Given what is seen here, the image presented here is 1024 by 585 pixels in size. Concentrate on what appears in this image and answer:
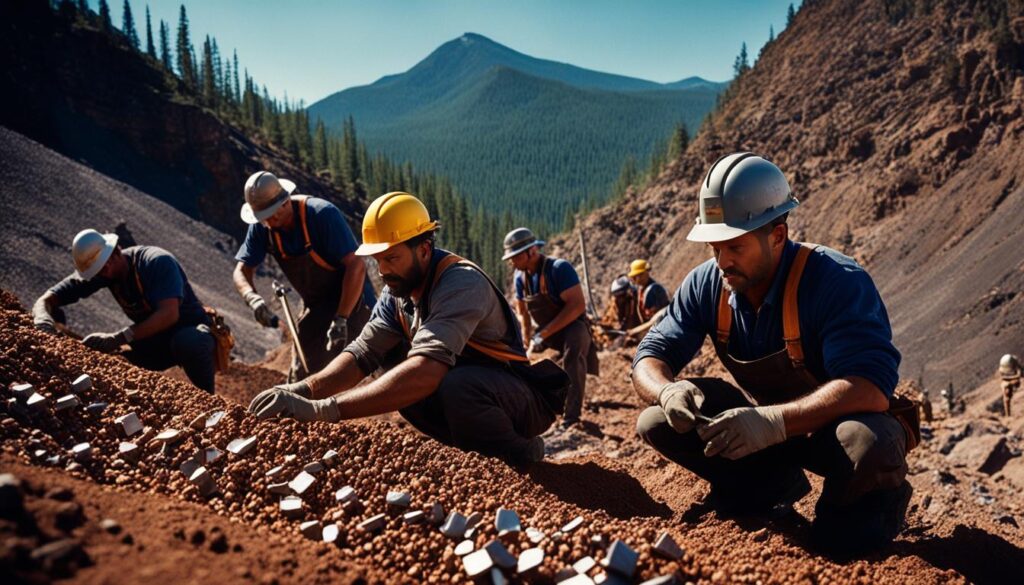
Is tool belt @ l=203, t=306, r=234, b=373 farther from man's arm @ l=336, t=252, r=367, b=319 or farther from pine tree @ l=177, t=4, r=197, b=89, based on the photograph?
pine tree @ l=177, t=4, r=197, b=89

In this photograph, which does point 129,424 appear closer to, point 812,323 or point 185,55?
point 812,323

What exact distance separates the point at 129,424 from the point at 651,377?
231cm

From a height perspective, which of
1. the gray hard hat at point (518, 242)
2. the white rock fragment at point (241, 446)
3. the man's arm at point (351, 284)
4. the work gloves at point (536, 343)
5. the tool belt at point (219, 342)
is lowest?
the work gloves at point (536, 343)

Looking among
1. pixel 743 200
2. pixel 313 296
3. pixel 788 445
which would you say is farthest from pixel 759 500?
pixel 313 296

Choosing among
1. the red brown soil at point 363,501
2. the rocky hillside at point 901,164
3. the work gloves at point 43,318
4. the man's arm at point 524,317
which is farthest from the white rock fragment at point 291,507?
the rocky hillside at point 901,164

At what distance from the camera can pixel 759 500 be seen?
3369mm

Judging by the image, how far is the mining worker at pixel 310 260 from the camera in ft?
18.4

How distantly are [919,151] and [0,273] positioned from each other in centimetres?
2845

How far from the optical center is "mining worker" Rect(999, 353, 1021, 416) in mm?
10383

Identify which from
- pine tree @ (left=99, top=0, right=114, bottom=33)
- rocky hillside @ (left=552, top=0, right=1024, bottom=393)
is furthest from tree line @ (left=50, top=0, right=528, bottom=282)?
rocky hillside @ (left=552, top=0, right=1024, bottom=393)

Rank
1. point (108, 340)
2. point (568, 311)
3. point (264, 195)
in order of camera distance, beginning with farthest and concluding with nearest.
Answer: point (568, 311) < point (264, 195) < point (108, 340)

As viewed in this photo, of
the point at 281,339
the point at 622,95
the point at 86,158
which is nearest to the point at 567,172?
the point at 622,95

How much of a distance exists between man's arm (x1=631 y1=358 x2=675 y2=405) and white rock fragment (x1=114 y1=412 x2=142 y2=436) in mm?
2217

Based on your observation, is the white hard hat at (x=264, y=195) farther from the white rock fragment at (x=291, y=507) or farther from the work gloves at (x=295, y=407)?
the white rock fragment at (x=291, y=507)
